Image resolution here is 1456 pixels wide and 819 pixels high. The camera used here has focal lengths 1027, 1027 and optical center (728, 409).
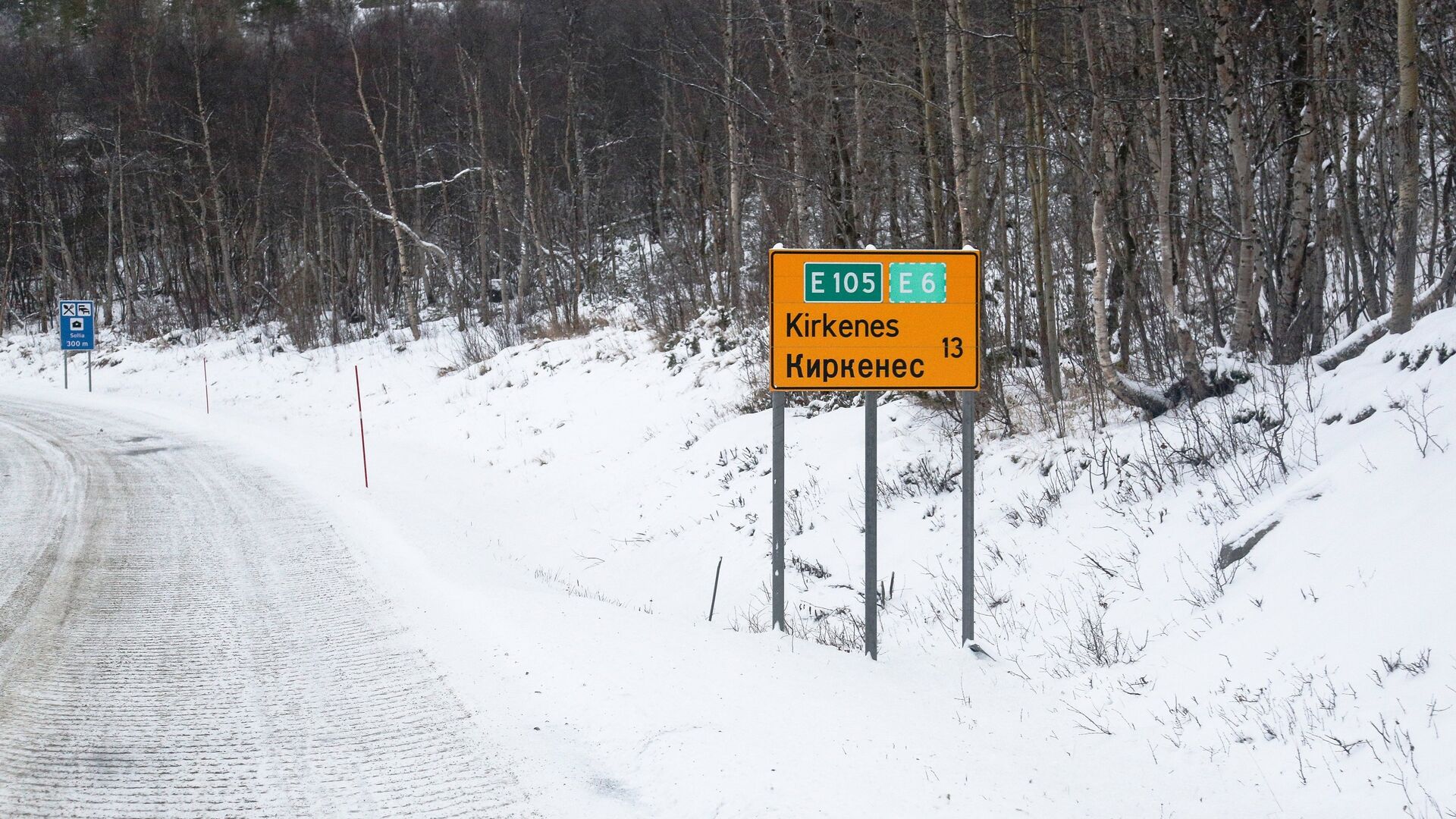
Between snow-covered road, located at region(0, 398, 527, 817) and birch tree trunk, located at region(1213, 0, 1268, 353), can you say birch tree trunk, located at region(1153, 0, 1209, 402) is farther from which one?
snow-covered road, located at region(0, 398, 527, 817)

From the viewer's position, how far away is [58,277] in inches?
1925

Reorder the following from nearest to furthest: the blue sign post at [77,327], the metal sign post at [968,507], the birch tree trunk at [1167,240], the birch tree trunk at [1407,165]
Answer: the metal sign post at [968,507], the birch tree trunk at [1407,165], the birch tree trunk at [1167,240], the blue sign post at [77,327]

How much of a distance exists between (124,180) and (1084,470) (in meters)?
43.4

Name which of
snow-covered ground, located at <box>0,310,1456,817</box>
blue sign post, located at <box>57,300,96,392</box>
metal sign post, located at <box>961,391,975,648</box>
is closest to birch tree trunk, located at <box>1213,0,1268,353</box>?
snow-covered ground, located at <box>0,310,1456,817</box>

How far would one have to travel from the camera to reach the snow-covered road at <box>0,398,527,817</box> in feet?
14.5

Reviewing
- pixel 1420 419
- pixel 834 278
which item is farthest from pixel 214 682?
pixel 1420 419

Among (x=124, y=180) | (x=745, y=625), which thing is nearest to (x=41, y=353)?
(x=124, y=180)

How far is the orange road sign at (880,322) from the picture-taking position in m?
5.99

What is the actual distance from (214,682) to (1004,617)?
506 centimetres

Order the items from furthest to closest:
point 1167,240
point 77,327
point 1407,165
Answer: point 77,327 → point 1167,240 → point 1407,165

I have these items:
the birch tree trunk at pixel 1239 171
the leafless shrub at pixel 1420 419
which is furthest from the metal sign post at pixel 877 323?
the birch tree trunk at pixel 1239 171

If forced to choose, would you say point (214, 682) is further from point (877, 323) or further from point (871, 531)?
point (877, 323)

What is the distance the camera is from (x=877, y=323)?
604 centimetres

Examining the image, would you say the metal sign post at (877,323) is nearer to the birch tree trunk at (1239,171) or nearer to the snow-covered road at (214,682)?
the snow-covered road at (214,682)
